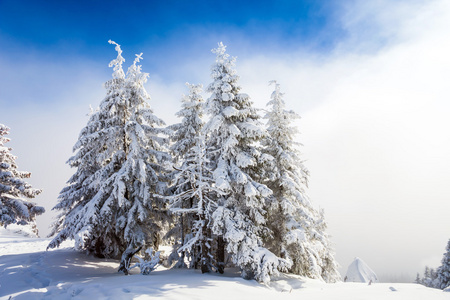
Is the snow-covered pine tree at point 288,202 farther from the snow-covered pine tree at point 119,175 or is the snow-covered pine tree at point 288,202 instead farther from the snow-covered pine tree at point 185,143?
the snow-covered pine tree at point 119,175

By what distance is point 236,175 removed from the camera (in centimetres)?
1482

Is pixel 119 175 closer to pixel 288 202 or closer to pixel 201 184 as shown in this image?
pixel 201 184

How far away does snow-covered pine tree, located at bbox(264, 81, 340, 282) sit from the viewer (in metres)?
15.8

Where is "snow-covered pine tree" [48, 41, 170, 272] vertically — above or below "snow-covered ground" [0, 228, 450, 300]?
above

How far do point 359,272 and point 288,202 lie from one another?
28101 mm

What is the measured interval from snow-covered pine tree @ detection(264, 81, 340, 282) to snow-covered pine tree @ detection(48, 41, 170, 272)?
7502mm

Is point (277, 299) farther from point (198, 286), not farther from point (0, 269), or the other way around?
point (0, 269)

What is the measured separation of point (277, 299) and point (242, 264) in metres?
3.66

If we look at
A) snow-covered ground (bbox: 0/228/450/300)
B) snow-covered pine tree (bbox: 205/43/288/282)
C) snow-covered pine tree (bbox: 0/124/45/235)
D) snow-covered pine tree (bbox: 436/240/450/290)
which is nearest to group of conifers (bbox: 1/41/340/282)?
snow-covered pine tree (bbox: 205/43/288/282)

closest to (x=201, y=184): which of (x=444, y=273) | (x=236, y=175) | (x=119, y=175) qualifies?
(x=236, y=175)

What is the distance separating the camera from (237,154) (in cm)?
1532

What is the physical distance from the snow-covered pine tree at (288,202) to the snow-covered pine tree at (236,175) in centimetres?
169

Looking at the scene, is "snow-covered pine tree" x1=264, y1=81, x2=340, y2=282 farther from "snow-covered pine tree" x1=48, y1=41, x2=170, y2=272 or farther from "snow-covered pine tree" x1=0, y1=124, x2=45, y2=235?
"snow-covered pine tree" x1=0, y1=124, x2=45, y2=235

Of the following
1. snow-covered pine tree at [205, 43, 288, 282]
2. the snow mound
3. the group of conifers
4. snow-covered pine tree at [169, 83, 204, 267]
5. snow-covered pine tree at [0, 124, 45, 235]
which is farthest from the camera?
the snow mound
